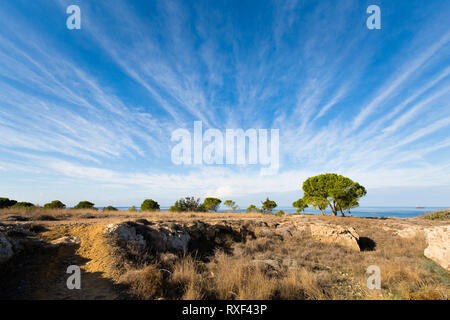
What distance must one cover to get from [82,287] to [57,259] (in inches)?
70.1

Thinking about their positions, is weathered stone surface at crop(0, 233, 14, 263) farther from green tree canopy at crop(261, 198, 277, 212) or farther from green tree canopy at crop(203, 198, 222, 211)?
green tree canopy at crop(261, 198, 277, 212)

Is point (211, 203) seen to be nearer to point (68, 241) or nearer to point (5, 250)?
point (68, 241)

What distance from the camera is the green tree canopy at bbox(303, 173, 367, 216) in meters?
28.6

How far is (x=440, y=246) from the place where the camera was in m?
8.20

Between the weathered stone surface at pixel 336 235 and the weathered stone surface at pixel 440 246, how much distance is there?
3.29m

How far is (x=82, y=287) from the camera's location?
4.02 m

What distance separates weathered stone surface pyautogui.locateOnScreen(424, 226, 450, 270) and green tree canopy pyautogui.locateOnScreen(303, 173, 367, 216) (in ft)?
67.6

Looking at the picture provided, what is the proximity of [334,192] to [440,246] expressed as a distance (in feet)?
70.7

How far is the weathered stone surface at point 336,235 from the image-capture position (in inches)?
453

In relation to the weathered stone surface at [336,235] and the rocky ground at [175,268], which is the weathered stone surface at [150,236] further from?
the weathered stone surface at [336,235]
